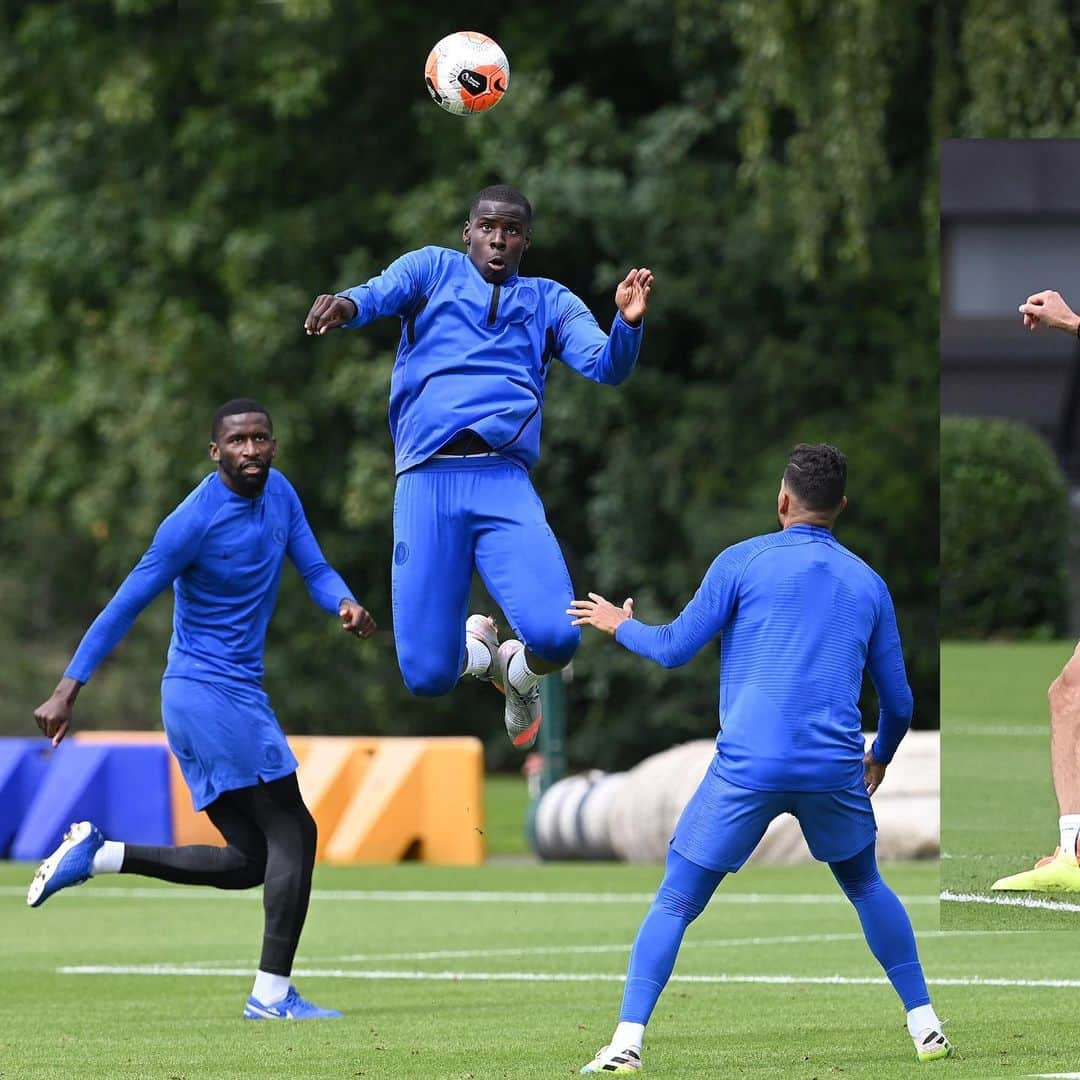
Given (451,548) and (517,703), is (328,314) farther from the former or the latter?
(517,703)

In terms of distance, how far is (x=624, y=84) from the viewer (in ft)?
104

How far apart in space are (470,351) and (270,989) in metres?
2.82

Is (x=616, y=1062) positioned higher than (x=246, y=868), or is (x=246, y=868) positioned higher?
(x=246, y=868)

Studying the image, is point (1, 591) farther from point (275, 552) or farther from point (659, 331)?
point (275, 552)

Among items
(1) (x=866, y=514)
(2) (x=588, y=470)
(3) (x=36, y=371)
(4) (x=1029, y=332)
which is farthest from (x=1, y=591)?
(4) (x=1029, y=332)

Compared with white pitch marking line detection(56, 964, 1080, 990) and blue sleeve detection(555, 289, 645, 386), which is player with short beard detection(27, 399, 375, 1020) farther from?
white pitch marking line detection(56, 964, 1080, 990)

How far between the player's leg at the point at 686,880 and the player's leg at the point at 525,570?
4.41 feet

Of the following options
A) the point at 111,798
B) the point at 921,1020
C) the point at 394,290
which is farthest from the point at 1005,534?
the point at 111,798

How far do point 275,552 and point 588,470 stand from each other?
22.2 meters

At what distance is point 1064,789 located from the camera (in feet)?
29.6

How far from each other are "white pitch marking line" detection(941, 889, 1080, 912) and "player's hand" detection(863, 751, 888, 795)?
58 centimetres

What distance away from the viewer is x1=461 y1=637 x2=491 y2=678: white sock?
9.71m

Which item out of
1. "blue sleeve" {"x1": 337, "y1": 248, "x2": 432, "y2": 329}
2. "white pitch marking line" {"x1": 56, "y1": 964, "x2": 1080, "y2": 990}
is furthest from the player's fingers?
"white pitch marking line" {"x1": 56, "y1": 964, "x2": 1080, "y2": 990}

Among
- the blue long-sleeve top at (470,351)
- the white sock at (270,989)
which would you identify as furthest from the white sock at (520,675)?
the white sock at (270,989)
